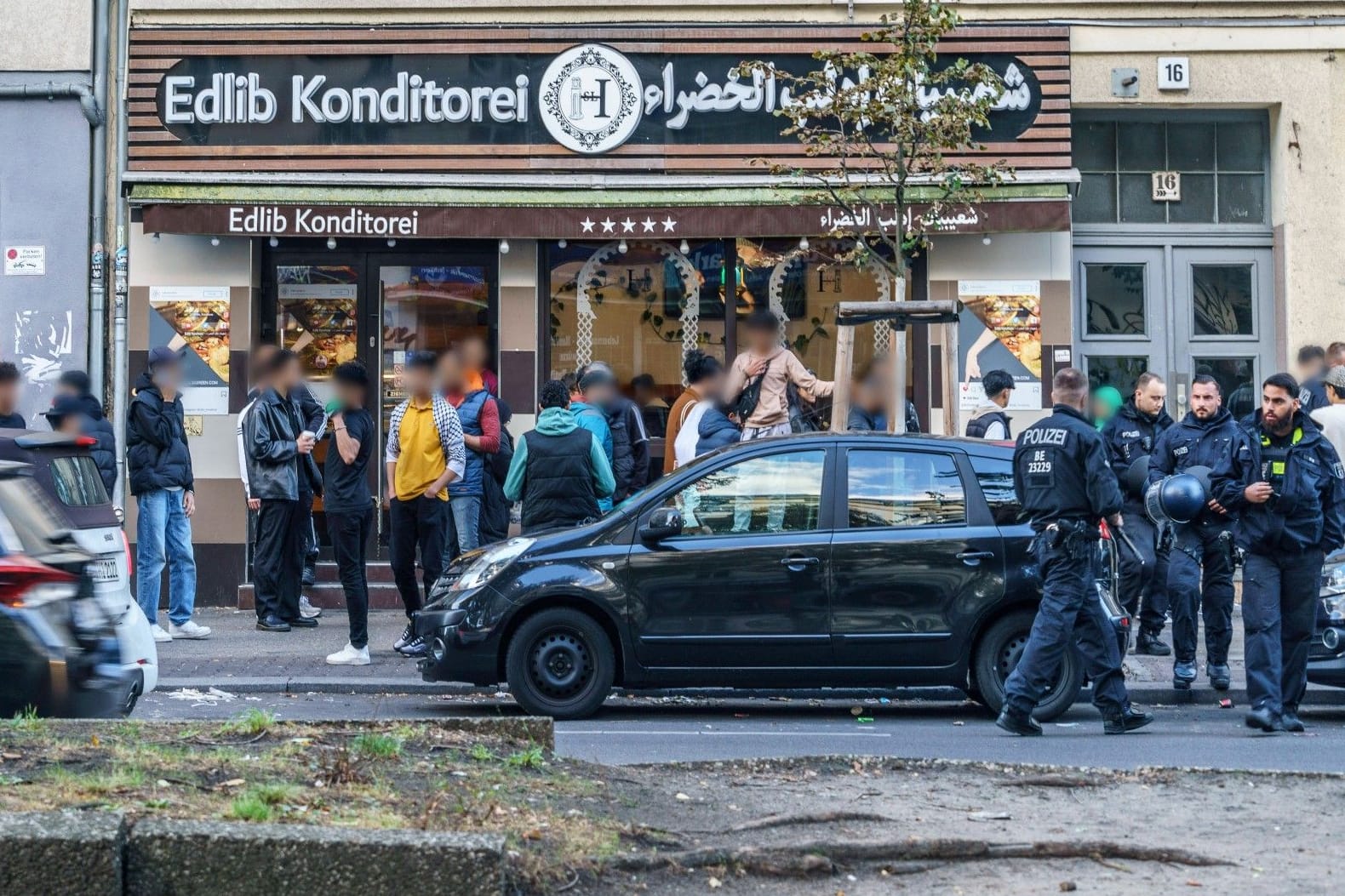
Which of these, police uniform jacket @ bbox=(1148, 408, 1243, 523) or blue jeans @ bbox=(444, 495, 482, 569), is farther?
blue jeans @ bbox=(444, 495, 482, 569)

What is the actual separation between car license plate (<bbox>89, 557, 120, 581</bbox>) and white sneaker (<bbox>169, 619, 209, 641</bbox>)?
4872 millimetres

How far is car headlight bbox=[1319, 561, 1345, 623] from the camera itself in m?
10.0

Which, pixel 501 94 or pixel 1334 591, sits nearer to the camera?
pixel 1334 591

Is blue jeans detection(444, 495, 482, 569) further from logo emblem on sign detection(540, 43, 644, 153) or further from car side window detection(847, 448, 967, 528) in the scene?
logo emblem on sign detection(540, 43, 644, 153)

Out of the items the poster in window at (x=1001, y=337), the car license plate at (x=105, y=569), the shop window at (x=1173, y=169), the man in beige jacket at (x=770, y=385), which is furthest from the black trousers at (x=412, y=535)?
the shop window at (x=1173, y=169)

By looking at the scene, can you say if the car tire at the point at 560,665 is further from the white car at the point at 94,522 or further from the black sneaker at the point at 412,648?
the white car at the point at 94,522

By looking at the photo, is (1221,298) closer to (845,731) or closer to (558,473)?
(558,473)

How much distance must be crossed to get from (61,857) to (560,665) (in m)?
5.28

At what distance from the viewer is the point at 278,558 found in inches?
554

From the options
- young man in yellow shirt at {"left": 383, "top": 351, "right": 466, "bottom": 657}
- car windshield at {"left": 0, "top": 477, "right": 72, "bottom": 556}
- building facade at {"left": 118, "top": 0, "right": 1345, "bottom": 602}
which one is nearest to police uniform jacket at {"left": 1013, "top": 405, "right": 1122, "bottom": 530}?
young man in yellow shirt at {"left": 383, "top": 351, "right": 466, "bottom": 657}

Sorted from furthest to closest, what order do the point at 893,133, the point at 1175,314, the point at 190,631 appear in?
the point at 1175,314 → the point at 190,631 → the point at 893,133

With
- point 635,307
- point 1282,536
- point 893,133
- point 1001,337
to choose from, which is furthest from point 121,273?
point 1282,536

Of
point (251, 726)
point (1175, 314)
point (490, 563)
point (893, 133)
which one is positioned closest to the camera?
point (251, 726)

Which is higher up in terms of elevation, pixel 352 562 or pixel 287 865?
pixel 352 562
